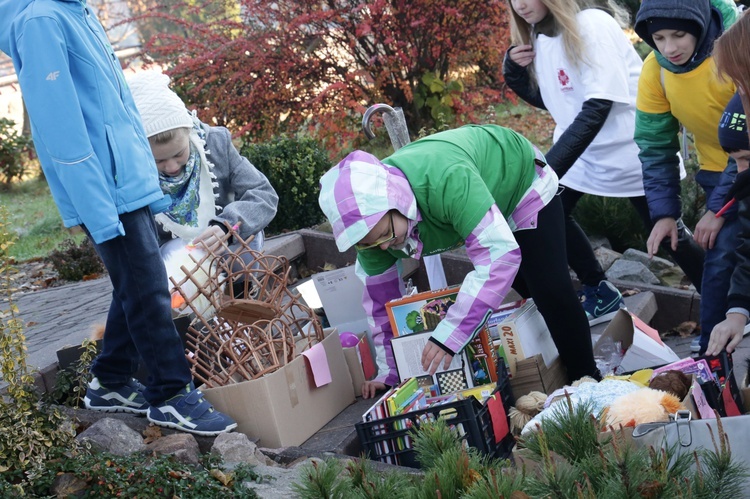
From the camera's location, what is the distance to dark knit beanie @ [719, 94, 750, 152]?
3492 mm

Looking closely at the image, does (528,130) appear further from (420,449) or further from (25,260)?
(420,449)

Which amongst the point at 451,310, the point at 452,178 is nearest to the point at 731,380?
the point at 451,310

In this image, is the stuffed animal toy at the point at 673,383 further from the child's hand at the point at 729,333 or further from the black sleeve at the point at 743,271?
the black sleeve at the point at 743,271

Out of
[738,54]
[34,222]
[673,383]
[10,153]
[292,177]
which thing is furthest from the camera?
[10,153]

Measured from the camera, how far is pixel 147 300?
11.5ft

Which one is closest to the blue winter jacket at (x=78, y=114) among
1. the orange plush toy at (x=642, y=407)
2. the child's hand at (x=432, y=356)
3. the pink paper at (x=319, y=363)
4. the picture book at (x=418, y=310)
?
the pink paper at (x=319, y=363)

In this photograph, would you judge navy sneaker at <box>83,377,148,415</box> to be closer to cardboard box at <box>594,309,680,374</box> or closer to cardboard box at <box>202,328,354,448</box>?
cardboard box at <box>202,328,354,448</box>

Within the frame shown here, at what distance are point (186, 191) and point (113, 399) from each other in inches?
43.8

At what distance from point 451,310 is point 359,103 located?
206 inches

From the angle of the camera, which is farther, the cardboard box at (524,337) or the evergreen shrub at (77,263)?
the evergreen shrub at (77,263)

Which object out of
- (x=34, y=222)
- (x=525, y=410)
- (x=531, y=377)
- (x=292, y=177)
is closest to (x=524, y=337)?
(x=531, y=377)

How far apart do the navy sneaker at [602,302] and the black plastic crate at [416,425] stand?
1731mm

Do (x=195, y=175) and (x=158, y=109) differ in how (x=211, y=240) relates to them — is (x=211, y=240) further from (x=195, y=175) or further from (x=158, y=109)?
(x=158, y=109)

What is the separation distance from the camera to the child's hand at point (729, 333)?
10.8ft
